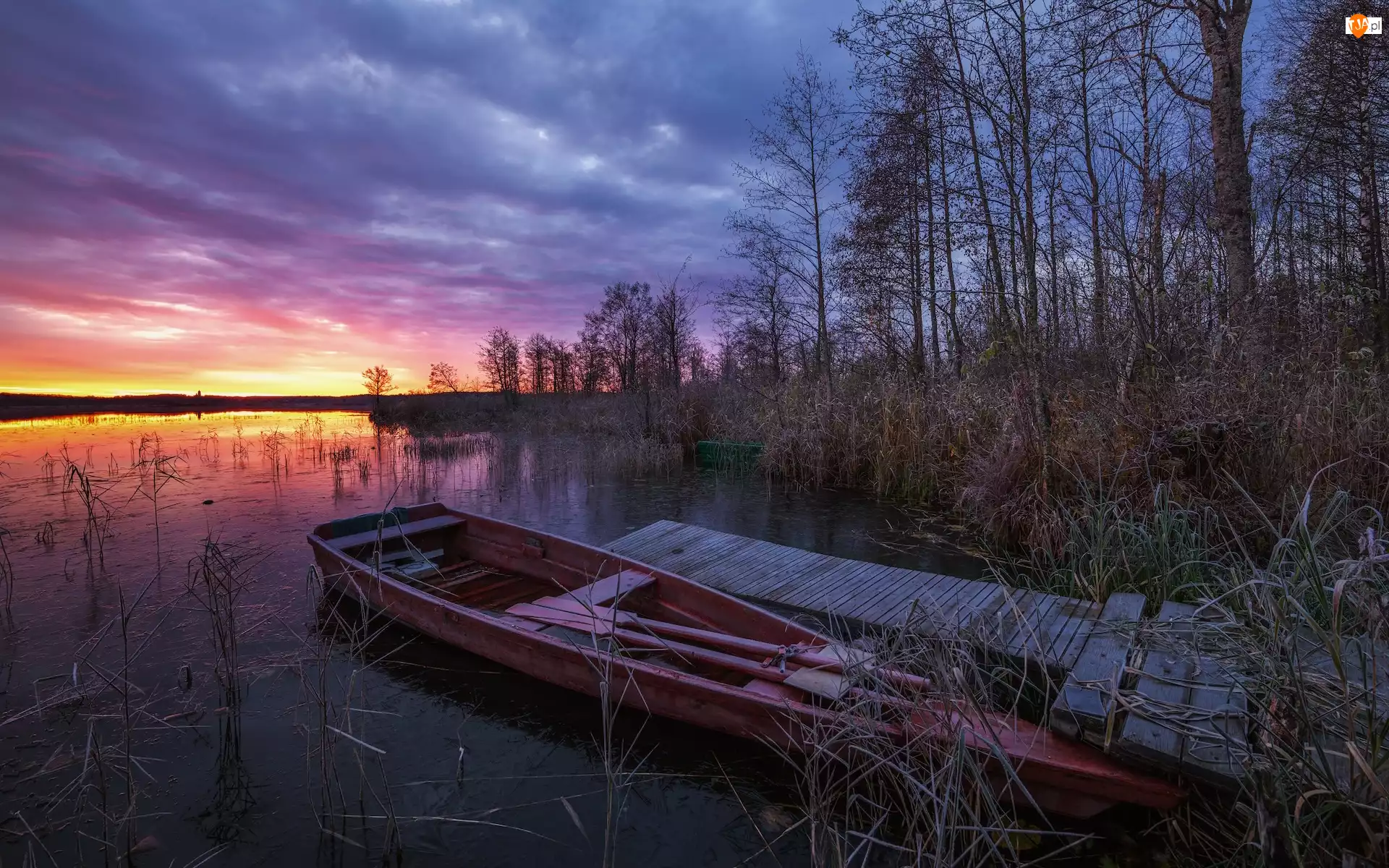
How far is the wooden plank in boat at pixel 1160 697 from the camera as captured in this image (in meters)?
2.38

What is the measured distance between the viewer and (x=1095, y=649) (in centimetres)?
305

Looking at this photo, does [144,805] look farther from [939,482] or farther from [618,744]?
[939,482]

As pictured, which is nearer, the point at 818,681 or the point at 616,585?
the point at 818,681

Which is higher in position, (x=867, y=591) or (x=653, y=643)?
(x=653, y=643)

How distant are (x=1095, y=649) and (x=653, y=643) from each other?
2.38m

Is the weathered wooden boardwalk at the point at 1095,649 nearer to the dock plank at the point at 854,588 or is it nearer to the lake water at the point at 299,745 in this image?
the dock plank at the point at 854,588

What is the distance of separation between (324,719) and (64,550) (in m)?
7.56

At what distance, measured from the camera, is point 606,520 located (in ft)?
31.3

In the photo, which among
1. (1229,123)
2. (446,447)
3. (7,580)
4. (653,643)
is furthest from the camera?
(446,447)

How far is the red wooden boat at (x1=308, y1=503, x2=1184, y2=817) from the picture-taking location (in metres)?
2.59

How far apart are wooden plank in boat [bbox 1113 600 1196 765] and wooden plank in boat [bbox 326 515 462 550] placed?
216 inches

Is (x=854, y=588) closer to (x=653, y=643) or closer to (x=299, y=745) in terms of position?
(x=653, y=643)

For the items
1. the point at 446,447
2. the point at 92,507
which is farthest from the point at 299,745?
the point at 446,447

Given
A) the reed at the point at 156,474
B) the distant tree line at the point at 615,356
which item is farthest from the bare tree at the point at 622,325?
the reed at the point at 156,474
